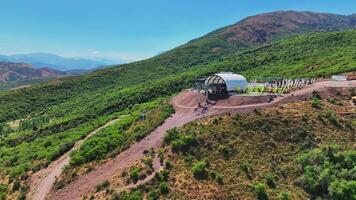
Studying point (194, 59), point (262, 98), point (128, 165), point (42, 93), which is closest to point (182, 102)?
point (262, 98)

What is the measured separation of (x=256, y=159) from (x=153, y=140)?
9.86 m

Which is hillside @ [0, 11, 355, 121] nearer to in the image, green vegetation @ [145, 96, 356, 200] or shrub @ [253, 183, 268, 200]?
green vegetation @ [145, 96, 356, 200]

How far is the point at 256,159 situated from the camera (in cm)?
3089

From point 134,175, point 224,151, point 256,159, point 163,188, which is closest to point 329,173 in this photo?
point 256,159

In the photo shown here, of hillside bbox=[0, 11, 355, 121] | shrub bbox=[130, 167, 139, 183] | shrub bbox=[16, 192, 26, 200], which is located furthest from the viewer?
hillside bbox=[0, 11, 355, 121]

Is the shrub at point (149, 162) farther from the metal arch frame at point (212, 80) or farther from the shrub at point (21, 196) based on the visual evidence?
the metal arch frame at point (212, 80)

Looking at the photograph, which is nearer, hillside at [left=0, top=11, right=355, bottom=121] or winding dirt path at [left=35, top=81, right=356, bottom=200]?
winding dirt path at [left=35, top=81, right=356, bottom=200]

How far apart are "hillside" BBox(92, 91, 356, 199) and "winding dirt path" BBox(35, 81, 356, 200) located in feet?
4.61

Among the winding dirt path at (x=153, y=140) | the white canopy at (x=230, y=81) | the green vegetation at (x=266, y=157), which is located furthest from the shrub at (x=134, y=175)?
the white canopy at (x=230, y=81)

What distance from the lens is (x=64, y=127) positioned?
6278 centimetres

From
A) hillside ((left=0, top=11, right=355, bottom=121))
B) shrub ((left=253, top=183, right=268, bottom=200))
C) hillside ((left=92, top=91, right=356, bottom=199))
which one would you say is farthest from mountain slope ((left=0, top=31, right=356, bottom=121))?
shrub ((left=253, top=183, right=268, bottom=200))

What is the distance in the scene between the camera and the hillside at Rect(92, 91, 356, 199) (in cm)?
2705

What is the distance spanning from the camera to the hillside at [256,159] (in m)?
27.0

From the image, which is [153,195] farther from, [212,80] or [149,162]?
[212,80]
